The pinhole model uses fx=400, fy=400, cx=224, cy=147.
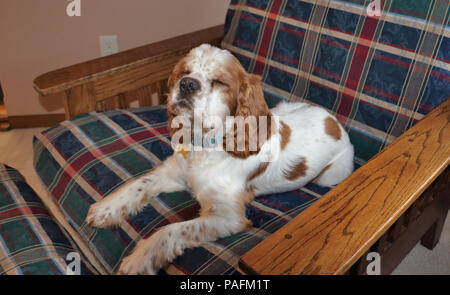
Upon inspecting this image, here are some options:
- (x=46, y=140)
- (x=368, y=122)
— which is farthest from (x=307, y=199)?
(x=46, y=140)

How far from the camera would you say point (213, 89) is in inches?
58.5

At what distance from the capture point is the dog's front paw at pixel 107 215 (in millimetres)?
1569

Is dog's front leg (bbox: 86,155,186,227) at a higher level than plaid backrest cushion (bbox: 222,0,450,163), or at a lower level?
lower

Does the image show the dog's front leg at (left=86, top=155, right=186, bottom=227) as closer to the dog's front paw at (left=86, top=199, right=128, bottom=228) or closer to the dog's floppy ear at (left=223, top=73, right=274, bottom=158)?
the dog's front paw at (left=86, top=199, right=128, bottom=228)

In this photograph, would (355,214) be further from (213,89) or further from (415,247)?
(415,247)

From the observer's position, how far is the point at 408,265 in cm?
218

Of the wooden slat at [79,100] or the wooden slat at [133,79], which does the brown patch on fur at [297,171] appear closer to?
the wooden slat at [133,79]

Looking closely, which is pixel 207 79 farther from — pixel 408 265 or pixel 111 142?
pixel 408 265

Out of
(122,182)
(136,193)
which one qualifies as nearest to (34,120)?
(122,182)

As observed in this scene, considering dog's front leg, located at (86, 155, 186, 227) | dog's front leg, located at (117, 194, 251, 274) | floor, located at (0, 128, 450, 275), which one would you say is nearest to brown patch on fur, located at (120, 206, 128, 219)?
dog's front leg, located at (86, 155, 186, 227)

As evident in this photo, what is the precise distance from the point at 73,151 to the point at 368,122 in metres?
1.40

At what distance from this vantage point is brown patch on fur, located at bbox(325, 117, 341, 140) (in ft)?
5.93
